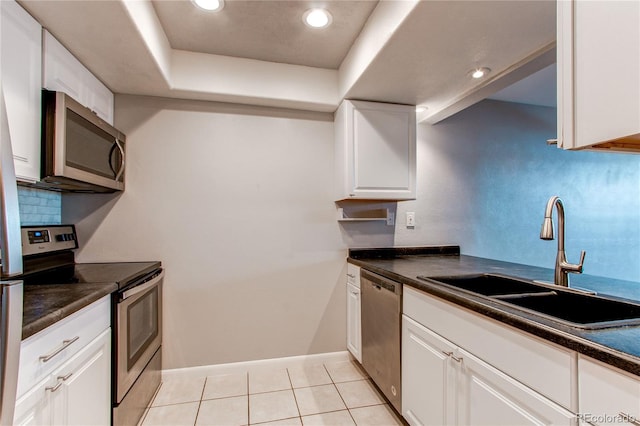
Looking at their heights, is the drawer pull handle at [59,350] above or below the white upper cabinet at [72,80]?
below

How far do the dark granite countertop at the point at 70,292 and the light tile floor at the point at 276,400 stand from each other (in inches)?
35.8

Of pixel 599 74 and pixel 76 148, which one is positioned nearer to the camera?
pixel 599 74

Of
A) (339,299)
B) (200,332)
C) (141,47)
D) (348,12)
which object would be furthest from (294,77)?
(200,332)

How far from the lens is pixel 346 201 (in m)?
2.54

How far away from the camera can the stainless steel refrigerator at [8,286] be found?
0.55m

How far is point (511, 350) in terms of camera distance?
3.33ft

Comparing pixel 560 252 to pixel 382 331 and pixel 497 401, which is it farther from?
pixel 382 331

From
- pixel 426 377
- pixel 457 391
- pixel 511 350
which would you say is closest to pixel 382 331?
pixel 426 377

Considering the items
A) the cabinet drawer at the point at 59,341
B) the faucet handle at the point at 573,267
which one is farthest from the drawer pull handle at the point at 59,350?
the faucet handle at the point at 573,267

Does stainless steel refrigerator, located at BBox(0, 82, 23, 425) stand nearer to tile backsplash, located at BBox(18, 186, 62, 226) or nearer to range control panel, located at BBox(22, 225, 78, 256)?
range control panel, located at BBox(22, 225, 78, 256)

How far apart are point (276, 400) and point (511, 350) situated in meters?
1.60

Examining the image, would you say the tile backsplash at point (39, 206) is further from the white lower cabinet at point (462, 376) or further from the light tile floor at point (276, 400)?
the white lower cabinet at point (462, 376)

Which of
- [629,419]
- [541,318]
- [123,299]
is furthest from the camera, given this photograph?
[123,299]

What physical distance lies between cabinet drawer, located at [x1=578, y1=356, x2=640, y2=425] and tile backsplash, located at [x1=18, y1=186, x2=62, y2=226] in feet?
8.51
